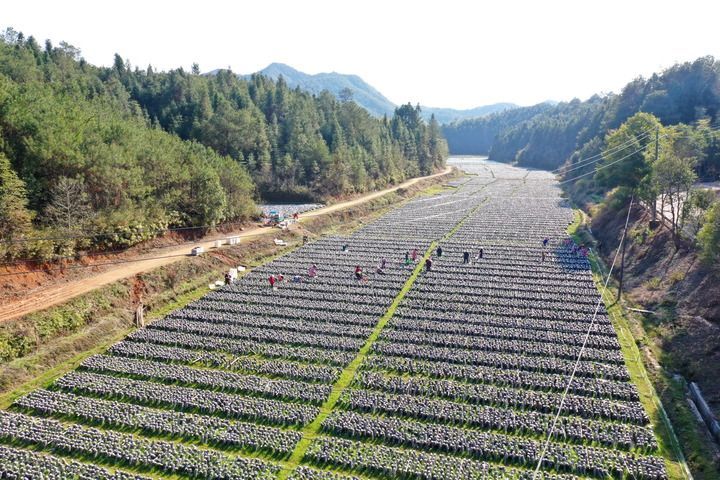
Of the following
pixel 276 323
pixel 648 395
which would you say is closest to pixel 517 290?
pixel 648 395

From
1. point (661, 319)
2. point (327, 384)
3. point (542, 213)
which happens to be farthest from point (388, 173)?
point (327, 384)

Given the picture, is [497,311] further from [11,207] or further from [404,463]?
[11,207]

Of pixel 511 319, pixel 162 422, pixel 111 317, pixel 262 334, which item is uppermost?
pixel 111 317

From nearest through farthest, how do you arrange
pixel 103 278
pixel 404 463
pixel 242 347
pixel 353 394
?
pixel 404 463, pixel 353 394, pixel 242 347, pixel 103 278

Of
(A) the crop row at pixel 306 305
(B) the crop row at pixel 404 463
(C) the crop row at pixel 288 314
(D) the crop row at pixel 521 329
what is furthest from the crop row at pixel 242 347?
(B) the crop row at pixel 404 463

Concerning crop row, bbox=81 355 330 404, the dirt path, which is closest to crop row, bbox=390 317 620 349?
crop row, bbox=81 355 330 404

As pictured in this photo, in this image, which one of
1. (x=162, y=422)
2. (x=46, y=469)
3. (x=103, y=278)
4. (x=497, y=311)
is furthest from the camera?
(x=103, y=278)

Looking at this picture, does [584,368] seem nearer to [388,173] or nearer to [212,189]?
[212,189]
